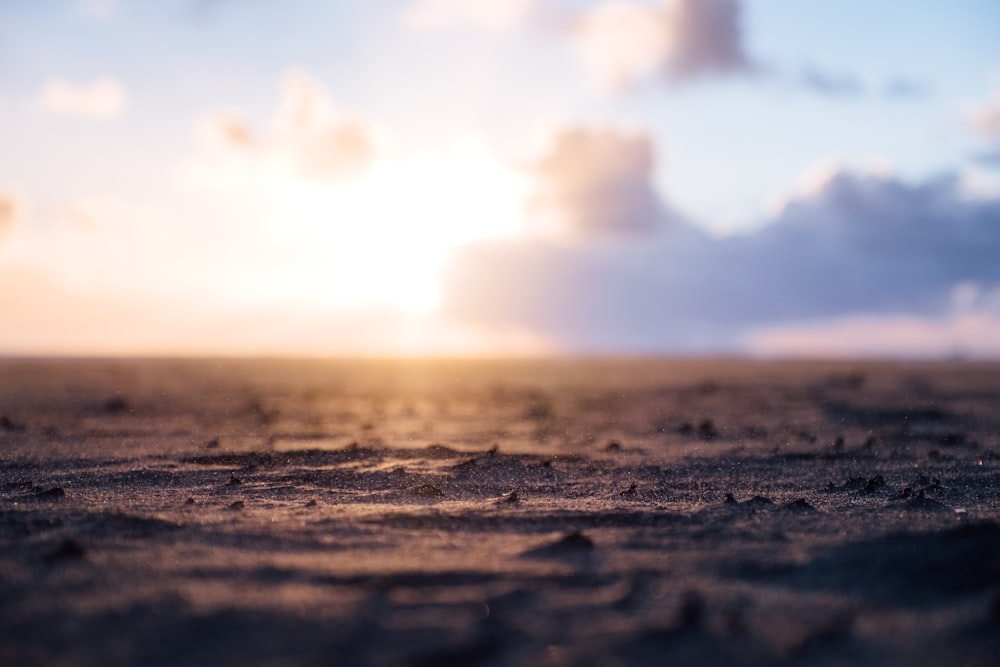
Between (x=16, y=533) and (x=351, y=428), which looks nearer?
(x=16, y=533)

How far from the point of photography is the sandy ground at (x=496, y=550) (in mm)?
5145

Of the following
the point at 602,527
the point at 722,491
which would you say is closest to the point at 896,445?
the point at 722,491

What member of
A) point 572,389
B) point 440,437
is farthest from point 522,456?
point 572,389

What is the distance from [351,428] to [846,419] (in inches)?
442

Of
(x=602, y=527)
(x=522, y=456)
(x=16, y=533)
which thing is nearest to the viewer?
(x=16, y=533)

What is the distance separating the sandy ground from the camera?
5145 millimetres

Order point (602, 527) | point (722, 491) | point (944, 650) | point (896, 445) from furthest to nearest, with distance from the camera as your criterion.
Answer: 1. point (896, 445)
2. point (722, 491)
3. point (602, 527)
4. point (944, 650)

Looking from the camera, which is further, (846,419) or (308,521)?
(846,419)

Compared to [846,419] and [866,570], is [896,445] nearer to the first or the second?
[846,419]

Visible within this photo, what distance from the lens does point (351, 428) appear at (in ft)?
56.7

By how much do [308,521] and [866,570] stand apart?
493 cm

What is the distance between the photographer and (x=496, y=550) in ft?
23.4

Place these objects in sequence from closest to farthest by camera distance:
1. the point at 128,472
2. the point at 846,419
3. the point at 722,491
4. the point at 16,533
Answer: the point at 16,533 → the point at 722,491 → the point at 128,472 → the point at 846,419

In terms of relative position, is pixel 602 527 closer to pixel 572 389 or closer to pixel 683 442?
pixel 683 442
